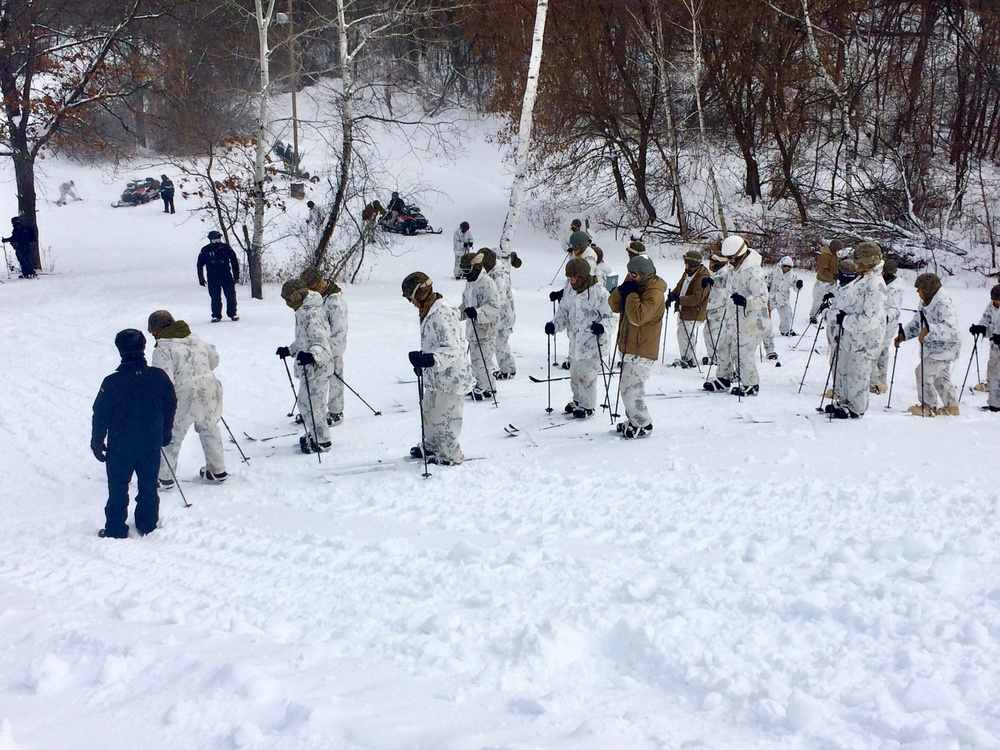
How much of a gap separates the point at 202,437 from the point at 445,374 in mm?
2286

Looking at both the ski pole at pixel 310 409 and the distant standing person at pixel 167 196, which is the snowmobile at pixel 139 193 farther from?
the ski pole at pixel 310 409

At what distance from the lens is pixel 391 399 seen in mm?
9891

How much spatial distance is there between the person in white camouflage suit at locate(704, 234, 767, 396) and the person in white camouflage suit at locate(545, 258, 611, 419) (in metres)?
1.57

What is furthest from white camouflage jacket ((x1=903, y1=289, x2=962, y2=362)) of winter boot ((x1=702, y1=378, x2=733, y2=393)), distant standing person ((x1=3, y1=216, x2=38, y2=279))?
distant standing person ((x1=3, y1=216, x2=38, y2=279))

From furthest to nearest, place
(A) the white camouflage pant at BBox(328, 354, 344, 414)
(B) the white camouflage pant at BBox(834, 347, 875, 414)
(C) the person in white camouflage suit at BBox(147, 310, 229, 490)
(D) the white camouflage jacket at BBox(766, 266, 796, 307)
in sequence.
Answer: (D) the white camouflage jacket at BBox(766, 266, 796, 307)
(A) the white camouflage pant at BBox(328, 354, 344, 414)
(B) the white camouflage pant at BBox(834, 347, 875, 414)
(C) the person in white camouflage suit at BBox(147, 310, 229, 490)

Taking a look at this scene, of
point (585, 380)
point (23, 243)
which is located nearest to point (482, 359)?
point (585, 380)

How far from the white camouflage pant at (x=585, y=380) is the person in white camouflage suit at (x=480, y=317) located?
1180 mm

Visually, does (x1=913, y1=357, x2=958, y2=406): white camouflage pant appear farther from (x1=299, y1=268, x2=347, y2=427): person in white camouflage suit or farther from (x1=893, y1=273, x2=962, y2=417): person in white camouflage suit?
(x1=299, y1=268, x2=347, y2=427): person in white camouflage suit

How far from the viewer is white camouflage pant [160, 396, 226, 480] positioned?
6910mm

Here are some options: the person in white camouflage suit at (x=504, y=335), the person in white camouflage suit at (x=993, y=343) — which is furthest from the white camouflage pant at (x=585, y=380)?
the person in white camouflage suit at (x=993, y=343)

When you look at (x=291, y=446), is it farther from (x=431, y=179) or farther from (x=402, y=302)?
(x=431, y=179)

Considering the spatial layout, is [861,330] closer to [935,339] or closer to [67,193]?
[935,339]

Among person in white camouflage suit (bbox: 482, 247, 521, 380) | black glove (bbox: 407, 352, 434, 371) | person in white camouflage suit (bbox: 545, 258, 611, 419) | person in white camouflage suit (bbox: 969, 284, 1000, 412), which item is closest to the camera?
black glove (bbox: 407, 352, 434, 371)

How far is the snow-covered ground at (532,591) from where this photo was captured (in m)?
3.25
